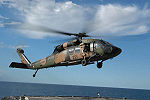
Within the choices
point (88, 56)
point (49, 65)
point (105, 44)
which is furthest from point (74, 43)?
point (49, 65)

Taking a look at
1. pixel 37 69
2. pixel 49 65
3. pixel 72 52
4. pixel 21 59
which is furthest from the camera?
pixel 21 59

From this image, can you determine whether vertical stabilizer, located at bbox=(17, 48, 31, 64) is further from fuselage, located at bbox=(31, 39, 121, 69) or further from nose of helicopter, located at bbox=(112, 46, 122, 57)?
nose of helicopter, located at bbox=(112, 46, 122, 57)

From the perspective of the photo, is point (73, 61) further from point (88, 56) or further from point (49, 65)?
point (49, 65)

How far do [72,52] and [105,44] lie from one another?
12.9ft

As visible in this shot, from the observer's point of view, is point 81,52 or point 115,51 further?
A: point 81,52

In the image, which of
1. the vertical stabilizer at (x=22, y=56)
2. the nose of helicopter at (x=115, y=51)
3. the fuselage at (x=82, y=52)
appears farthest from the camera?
the vertical stabilizer at (x=22, y=56)

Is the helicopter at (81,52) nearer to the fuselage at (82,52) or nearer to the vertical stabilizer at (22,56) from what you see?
the fuselage at (82,52)

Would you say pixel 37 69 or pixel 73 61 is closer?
pixel 73 61

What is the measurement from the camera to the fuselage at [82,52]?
17672 millimetres

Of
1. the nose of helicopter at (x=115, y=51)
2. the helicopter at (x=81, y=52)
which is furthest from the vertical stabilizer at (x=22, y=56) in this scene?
the nose of helicopter at (x=115, y=51)

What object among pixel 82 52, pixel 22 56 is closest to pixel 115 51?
pixel 82 52

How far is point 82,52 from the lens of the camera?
1852cm

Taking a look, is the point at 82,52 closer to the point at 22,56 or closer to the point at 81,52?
the point at 81,52

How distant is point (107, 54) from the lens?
57.7ft
